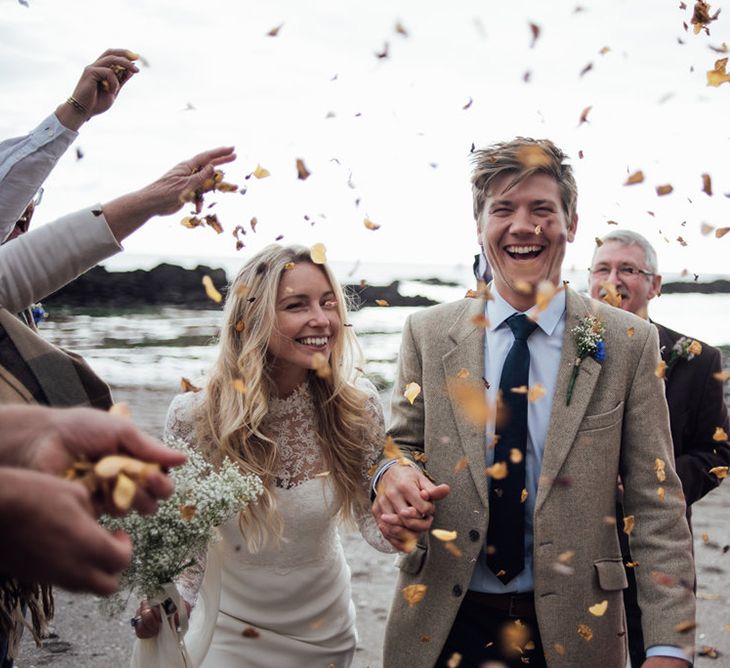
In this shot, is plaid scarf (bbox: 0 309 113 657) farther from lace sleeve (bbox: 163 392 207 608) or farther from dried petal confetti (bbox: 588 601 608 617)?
dried petal confetti (bbox: 588 601 608 617)

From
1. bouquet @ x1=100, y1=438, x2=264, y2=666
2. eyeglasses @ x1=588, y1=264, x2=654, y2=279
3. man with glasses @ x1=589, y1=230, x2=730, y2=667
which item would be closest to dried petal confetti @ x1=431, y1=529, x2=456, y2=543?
bouquet @ x1=100, y1=438, x2=264, y2=666

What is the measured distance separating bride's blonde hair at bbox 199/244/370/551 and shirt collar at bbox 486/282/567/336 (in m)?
0.76

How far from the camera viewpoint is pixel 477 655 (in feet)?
8.66

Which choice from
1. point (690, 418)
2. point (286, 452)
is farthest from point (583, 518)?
point (690, 418)

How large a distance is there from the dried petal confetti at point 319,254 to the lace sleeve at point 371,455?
0.62m

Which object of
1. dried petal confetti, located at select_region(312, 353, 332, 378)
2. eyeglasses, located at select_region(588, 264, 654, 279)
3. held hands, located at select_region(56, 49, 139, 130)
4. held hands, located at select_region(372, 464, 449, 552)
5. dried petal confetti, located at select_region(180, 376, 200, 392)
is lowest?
Result: held hands, located at select_region(372, 464, 449, 552)

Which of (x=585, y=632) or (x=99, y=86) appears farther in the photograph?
(x=99, y=86)

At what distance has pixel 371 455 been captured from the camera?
11.0 feet

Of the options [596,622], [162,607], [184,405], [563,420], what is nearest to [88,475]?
[162,607]

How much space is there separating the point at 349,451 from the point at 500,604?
1000 millimetres

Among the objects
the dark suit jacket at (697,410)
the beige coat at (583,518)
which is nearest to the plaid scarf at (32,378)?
the beige coat at (583,518)

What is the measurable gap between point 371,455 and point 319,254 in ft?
3.02

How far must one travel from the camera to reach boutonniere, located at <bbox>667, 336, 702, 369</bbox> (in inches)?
149

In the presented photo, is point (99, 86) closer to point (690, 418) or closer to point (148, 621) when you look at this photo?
point (148, 621)
